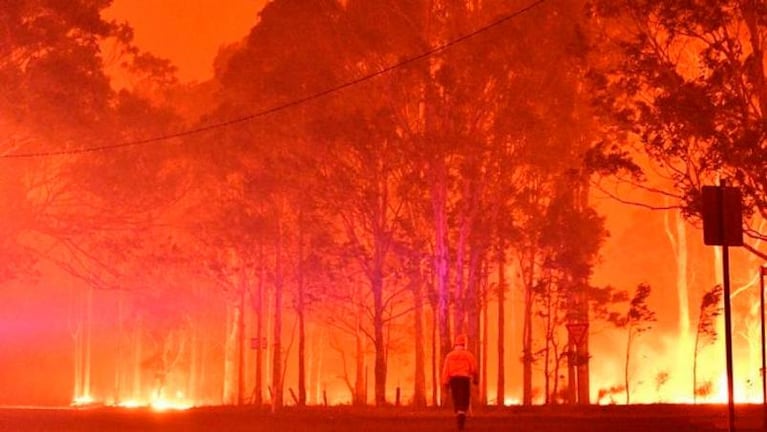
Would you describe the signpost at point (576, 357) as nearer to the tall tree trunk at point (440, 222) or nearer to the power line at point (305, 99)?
the tall tree trunk at point (440, 222)

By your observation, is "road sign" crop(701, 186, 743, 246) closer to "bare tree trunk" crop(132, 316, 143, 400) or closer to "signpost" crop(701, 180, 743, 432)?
"signpost" crop(701, 180, 743, 432)

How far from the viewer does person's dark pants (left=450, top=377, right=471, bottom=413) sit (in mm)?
21047

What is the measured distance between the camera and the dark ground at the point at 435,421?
21.2 m

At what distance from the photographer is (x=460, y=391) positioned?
21234 millimetres

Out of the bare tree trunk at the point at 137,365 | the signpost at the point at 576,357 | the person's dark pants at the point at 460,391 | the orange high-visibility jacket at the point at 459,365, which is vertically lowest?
the person's dark pants at the point at 460,391

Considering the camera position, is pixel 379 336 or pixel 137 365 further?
pixel 137 365

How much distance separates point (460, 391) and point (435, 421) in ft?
13.6

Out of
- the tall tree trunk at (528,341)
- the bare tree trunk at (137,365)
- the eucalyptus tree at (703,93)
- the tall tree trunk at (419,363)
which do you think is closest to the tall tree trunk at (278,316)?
the tall tree trunk at (419,363)

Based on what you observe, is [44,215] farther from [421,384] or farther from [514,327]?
[514,327]

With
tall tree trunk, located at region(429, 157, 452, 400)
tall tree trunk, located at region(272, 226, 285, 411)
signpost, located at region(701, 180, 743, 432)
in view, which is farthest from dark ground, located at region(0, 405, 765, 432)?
tall tree trunk, located at region(272, 226, 285, 411)

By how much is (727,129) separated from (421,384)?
60.5ft

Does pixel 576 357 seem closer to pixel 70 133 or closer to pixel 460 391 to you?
pixel 460 391

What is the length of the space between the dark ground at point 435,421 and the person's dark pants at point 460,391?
48 centimetres

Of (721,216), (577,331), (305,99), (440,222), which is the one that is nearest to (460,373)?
(577,331)
